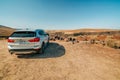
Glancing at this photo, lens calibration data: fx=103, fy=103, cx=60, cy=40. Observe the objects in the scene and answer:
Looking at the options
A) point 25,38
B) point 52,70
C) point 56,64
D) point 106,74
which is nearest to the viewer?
point 106,74

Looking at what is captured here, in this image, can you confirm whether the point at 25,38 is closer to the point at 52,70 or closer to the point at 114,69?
the point at 52,70

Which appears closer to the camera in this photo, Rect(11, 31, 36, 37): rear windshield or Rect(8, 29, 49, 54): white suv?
Rect(8, 29, 49, 54): white suv

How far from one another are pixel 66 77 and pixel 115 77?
6.81ft

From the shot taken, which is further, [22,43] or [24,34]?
[24,34]

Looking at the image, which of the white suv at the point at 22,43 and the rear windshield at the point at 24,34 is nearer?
the white suv at the point at 22,43

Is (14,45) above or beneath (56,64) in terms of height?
above

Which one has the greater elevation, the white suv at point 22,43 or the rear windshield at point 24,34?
the rear windshield at point 24,34

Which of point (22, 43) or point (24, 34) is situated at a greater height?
point (24, 34)

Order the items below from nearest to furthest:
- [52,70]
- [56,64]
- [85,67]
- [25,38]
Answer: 1. [52,70]
2. [85,67]
3. [56,64]
4. [25,38]

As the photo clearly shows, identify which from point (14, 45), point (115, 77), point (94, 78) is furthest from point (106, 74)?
point (14, 45)

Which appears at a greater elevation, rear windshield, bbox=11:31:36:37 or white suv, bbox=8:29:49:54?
rear windshield, bbox=11:31:36:37

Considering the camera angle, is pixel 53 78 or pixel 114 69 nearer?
pixel 53 78

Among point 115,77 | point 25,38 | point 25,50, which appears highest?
point 25,38

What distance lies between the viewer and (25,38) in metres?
6.44
